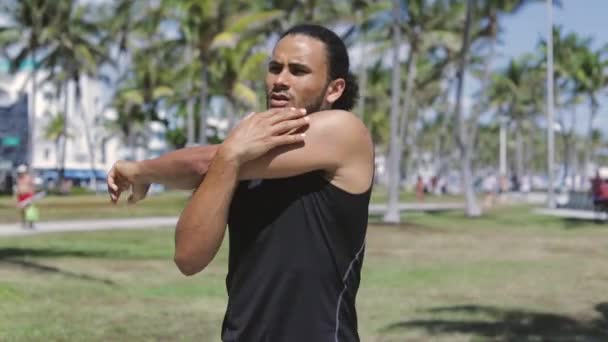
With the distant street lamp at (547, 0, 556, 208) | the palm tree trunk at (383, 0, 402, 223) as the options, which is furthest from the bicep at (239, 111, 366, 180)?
the distant street lamp at (547, 0, 556, 208)

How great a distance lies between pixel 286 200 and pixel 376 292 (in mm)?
8962

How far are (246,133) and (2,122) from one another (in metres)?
53.7

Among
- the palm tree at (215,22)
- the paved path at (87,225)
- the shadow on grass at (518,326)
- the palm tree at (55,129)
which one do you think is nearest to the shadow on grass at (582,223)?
the paved path at (87,225)

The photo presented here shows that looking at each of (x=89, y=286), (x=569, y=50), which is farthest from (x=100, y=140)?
(x=89, y=286)

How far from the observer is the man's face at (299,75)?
2.26 meters

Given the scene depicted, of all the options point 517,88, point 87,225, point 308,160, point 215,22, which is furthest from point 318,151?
point 517,88

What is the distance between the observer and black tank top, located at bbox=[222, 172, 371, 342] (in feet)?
7.27

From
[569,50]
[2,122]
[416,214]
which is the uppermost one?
[569,50]

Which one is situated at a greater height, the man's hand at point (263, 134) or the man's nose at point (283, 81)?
the man's nose at point (283, 81)

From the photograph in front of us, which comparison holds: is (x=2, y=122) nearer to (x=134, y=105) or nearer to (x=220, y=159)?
(x=134, y=105)

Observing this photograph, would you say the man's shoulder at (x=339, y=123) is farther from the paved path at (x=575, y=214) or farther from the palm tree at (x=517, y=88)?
the palm tree at (x=517, y=88)

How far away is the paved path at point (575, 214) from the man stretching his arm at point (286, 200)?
28214 millimetres

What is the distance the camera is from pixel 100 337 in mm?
7664

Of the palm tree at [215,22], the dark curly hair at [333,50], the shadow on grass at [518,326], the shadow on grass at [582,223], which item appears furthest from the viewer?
the palm tree at [215,22]
